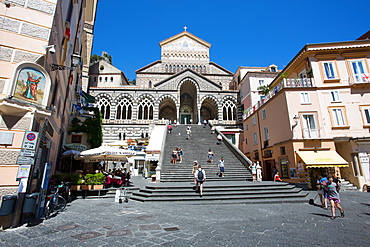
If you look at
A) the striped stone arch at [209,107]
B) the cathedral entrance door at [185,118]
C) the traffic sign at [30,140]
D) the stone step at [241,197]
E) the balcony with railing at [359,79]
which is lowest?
the stone step at [241,197]

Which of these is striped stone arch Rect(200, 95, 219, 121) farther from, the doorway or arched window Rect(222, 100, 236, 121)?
the doorway

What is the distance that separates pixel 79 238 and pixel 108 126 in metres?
25.8

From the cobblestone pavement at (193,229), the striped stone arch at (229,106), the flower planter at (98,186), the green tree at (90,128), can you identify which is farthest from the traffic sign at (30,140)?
the striped stone arch at (229,106)

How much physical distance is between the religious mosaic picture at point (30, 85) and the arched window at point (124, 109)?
23.8m

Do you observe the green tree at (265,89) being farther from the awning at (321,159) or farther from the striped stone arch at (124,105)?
the striped stone arch at (124,105)

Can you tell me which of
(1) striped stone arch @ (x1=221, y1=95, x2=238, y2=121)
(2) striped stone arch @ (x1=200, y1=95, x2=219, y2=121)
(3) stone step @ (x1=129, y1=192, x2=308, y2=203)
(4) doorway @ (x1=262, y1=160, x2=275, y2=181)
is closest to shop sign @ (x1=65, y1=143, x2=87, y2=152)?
(3) stone step @ (x1=129, y1=192, x2=308, y2=203)

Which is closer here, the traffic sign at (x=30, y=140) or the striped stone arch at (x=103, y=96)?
the traffic sign at (x=30, y=140)

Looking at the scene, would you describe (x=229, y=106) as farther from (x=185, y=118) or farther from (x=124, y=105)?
(x=124, y=105)

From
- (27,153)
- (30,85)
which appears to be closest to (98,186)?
(27,153)

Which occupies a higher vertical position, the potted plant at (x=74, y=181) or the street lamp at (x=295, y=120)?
the street lamp at (x=295, y=120)

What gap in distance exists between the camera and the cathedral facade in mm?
29156

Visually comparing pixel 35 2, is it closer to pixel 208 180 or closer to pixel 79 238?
pixel 79 238

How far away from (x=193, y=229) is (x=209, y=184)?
19.6 feet

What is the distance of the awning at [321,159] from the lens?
13562 mm
